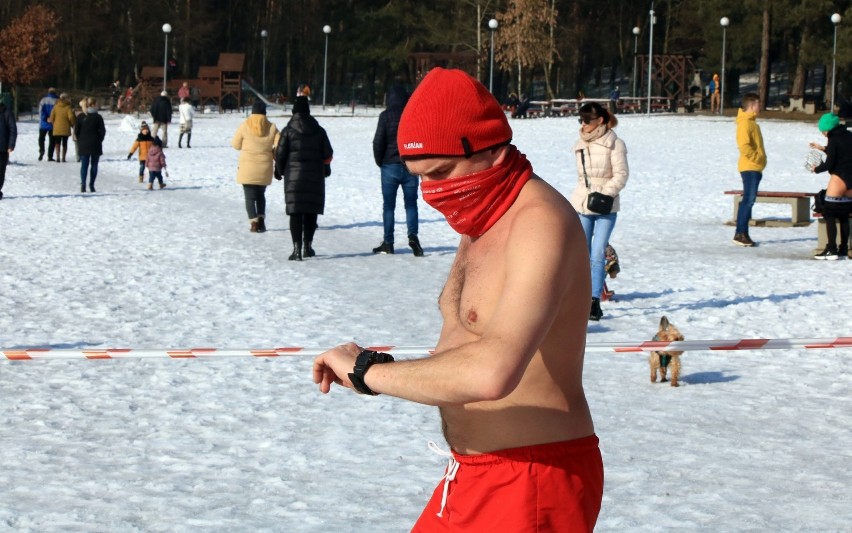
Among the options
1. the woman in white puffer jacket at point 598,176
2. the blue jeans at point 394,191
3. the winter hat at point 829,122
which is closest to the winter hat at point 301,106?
the blue jeans at point 394,191

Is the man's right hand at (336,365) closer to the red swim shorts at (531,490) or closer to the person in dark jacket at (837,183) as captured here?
the red swim shorts at (531,490)

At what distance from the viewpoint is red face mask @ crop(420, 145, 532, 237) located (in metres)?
2.48

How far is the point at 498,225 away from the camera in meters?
2.54

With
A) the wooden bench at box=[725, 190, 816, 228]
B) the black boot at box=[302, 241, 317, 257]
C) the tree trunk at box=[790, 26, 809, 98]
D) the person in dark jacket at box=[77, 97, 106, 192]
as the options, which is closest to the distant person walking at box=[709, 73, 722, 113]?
the tree trunk at box=[790, 26, 809, 98]

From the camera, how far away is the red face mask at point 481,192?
248cm

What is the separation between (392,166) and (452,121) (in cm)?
1052

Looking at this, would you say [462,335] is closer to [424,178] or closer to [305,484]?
[424,178]

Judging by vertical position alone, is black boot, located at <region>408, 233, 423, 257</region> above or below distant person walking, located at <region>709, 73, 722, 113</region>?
below

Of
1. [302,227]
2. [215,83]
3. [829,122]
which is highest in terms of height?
[215,83]

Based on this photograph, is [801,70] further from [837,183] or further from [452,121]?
[452,121]

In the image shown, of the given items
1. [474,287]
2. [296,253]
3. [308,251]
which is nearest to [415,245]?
[308,251]

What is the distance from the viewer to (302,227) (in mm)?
13195

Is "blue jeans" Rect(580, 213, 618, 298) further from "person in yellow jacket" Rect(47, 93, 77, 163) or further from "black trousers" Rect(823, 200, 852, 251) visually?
"person in yellow jacket" Rect(47, 93, 77, 163)

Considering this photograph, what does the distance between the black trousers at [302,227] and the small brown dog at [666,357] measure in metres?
6.14
